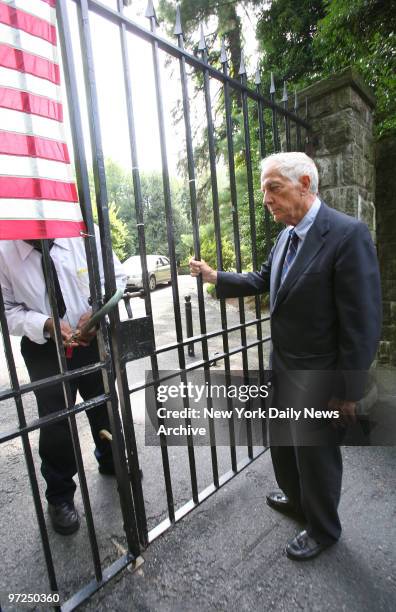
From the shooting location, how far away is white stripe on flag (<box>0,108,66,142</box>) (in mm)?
1194

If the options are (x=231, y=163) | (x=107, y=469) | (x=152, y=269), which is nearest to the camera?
(x=231, y=163)

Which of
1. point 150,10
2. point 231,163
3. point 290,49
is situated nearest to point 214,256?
point 290,49

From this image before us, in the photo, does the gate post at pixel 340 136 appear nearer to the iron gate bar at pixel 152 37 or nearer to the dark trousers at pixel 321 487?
the iron gate bar at pixel 152 37

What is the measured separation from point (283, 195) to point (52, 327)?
1376 mm

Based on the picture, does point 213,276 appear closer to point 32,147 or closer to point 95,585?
point 32,147

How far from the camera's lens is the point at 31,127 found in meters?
1.25

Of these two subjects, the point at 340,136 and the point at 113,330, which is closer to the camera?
the point at 113,330

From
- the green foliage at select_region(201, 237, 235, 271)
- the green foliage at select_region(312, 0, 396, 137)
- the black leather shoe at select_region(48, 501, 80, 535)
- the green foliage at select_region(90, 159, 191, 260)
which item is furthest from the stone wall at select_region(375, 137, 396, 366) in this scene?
the green foliage at select_region(90, 159, 191, 260)

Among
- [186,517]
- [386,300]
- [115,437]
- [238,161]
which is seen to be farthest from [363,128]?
[238,161]

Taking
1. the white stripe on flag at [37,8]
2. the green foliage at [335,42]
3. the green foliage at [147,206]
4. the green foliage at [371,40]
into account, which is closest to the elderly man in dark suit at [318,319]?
the white stripe on flag at [37,8]

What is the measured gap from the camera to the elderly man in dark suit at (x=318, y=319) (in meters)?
1.58

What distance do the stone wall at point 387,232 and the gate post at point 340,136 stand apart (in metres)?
0.90

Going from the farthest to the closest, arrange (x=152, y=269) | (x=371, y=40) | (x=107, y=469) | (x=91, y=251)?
(x=152, y=269) → (x=371, y=40) → (x=107, y=469) → (x=91, y=251)

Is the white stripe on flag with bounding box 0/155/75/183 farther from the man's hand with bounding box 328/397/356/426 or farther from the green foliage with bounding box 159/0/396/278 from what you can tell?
the green foliage with bounding box 159/0/396/278
